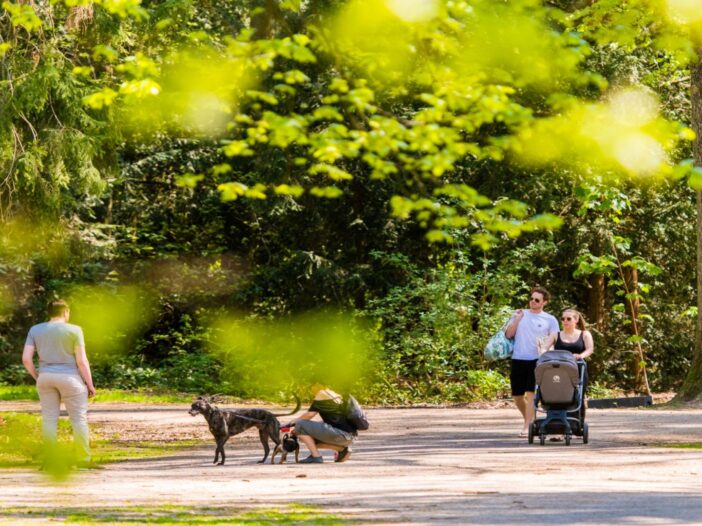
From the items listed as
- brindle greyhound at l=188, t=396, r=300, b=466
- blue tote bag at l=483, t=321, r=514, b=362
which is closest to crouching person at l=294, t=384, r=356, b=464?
brindle greyhound at l=188, t=396, r=300, b=466

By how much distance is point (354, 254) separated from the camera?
34000 mm

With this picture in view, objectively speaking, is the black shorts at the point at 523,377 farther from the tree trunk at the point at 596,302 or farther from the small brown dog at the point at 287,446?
the tree trunk at the point at 596,302

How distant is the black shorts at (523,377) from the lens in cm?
1666

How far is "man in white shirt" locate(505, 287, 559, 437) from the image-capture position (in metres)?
16.5

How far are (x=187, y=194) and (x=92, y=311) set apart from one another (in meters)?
4.21

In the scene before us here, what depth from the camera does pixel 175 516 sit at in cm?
910

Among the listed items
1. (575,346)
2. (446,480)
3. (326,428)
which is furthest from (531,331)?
(446,480)

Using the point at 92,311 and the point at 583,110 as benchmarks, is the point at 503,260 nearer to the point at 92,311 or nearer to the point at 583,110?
the point at 92,311

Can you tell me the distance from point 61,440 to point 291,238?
20081 millimetres

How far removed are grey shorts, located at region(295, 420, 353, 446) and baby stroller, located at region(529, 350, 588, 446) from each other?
2.83 meters

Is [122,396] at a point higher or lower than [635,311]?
lower

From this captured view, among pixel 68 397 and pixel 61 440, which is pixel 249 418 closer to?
pixel 68 397

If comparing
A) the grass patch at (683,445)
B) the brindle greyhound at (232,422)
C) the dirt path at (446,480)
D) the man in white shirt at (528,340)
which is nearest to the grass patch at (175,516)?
the dirt path at (446,480)

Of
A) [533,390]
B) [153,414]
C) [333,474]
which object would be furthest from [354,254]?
[333,474]
